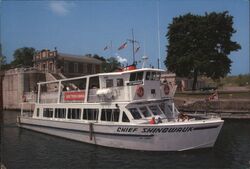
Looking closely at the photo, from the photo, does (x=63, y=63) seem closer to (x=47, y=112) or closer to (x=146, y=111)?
(x=47, y=112)

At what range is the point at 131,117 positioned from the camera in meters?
21.0

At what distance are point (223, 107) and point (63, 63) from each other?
45.1m

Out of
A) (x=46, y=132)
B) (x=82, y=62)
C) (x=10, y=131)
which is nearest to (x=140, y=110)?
(x=46, y=132)

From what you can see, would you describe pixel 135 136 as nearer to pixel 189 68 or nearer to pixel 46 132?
pixel 46 132

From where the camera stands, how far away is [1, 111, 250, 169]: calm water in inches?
699

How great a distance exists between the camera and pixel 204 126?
19266 millimetres

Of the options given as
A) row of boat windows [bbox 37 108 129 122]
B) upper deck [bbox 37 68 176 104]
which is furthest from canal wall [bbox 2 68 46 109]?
upper deck [bbox 37 68 176 104]

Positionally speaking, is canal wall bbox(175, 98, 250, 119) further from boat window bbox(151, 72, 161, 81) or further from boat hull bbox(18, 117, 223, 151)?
boat hull bbox(18, 117, 223, 151)

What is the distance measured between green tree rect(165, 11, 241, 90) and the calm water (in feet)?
92.6

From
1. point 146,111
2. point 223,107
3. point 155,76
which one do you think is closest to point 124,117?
point 146,111

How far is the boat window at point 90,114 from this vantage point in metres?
23.9

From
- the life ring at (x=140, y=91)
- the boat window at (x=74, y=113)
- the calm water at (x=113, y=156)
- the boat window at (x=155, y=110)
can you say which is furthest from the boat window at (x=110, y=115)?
the boat window at (x=74, y=113)

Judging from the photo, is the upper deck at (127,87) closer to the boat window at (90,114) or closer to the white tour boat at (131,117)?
the white tour boat at (131,117)

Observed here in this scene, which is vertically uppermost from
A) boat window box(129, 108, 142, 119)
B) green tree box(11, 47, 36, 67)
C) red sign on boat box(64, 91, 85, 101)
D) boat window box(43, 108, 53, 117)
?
green tree box(11, 47, 36, 67)
